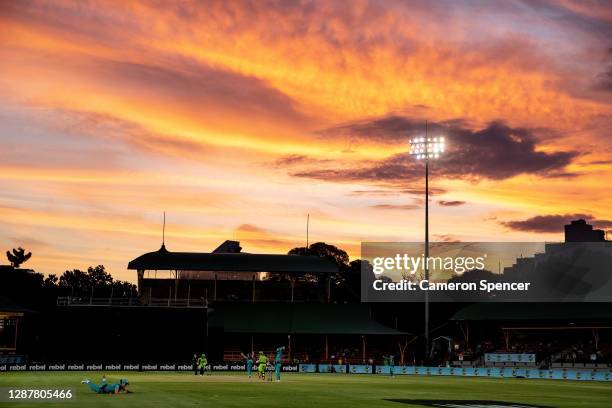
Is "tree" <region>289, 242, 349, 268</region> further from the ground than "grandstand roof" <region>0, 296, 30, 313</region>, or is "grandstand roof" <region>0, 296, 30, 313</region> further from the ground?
"tree" <region>289, 242, 349, 268</region>

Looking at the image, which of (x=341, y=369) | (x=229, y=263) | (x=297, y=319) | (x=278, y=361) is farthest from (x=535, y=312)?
(x=278, y=361)

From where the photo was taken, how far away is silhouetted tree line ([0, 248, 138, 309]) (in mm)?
93000

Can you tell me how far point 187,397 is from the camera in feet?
108

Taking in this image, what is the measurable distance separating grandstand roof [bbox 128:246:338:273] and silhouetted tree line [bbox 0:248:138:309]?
609cm

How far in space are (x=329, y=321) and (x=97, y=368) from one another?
87.6ft

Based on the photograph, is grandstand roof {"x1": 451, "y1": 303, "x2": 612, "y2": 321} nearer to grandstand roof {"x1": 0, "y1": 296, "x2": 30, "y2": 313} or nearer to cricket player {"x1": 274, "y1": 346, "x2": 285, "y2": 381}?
cricket player {"x1": 274, "y1": 346, "x2": 285, "y2": 381}

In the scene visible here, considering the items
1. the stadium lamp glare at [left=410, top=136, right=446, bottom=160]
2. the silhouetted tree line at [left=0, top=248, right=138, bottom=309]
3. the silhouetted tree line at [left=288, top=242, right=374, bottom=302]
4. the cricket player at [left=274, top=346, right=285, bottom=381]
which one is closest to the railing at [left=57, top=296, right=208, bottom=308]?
the silhouetted tree line at [left=0, top=248, right=138, bottom=309]

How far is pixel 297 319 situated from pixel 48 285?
79.8 metres

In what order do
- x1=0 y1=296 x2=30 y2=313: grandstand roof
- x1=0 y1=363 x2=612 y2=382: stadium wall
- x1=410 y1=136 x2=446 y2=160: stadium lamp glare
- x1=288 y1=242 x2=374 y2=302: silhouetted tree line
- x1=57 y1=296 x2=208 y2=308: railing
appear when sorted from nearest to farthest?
x1=0 y1=363 x2=612 y2=382: stadium wall, x1=410 y1=136 x2=446 y2=160: stadium lamp glare, x1=0 y1=296 x2=30 y2=313: grandstand roof, x1=57 y1=296 x2=208 y2=308: railing, x1=288 y1=242 x2=374 y2=302: silhouetted tree line

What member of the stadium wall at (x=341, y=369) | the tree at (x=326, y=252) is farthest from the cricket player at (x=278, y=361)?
the tree at (x=326, y=252)

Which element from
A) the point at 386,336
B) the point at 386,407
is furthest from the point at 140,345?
the point at 386,407

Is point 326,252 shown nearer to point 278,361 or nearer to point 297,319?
point 297,319

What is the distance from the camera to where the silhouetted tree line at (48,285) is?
9300 centimetres

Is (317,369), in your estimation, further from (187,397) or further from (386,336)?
(187,397)
